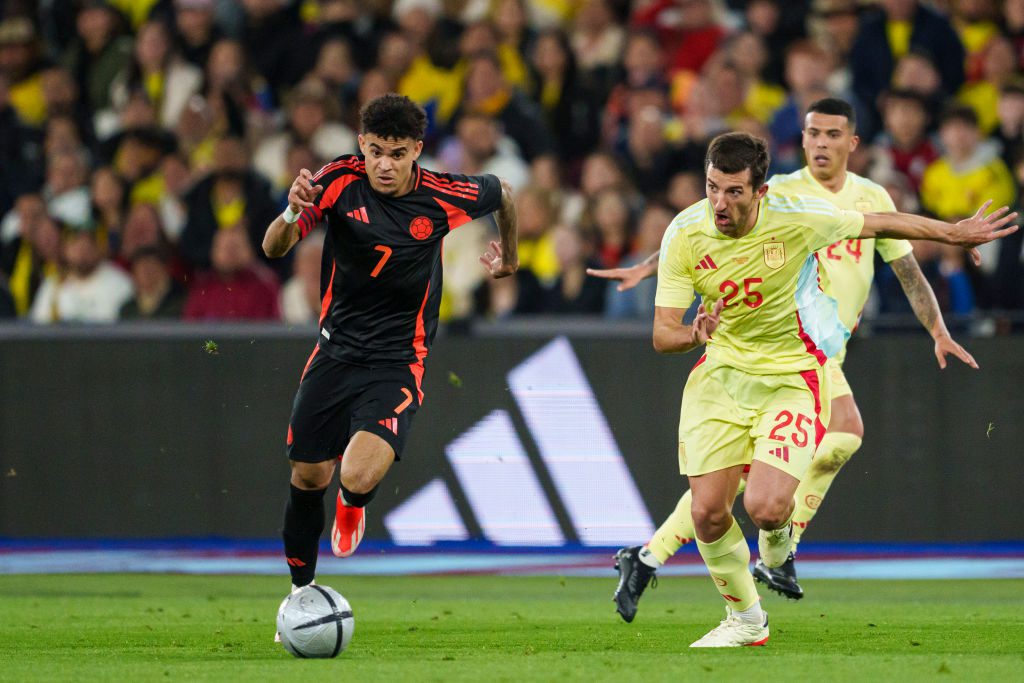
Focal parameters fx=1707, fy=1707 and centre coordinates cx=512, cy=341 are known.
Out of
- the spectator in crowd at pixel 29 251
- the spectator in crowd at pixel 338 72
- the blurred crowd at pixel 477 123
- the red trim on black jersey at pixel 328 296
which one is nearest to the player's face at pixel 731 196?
the red trim on black jersey at pixel 328 296

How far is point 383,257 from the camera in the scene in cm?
777

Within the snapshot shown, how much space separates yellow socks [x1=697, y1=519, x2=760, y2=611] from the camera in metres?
7.52

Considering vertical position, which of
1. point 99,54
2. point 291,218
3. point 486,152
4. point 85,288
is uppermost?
point 99,54

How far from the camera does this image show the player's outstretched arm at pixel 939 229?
7.00 metres

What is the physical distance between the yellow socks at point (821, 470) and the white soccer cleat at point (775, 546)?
46cm

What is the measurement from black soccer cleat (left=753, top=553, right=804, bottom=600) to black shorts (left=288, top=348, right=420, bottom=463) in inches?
86.0

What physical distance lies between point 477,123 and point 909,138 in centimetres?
327

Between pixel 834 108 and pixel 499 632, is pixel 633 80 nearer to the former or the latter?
pixel 834 108

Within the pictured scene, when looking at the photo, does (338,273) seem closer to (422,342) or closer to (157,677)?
(422,342)

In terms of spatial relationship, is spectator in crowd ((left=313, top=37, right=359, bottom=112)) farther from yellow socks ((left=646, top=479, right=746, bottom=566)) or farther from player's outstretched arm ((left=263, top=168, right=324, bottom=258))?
player's outstretched arm ((left=263, top=168, right=324, bottom=258))

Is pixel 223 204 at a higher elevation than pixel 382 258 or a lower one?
lower

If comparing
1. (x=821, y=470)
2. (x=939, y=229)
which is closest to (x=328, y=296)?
(x=939, y=229)

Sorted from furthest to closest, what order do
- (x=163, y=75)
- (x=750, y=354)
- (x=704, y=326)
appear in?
(x=163, y=75), (x=750, y=354), (x=704, y=326)

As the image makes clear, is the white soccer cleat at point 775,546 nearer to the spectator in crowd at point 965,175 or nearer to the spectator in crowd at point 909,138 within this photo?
the spectator in crowd at point 965,175
